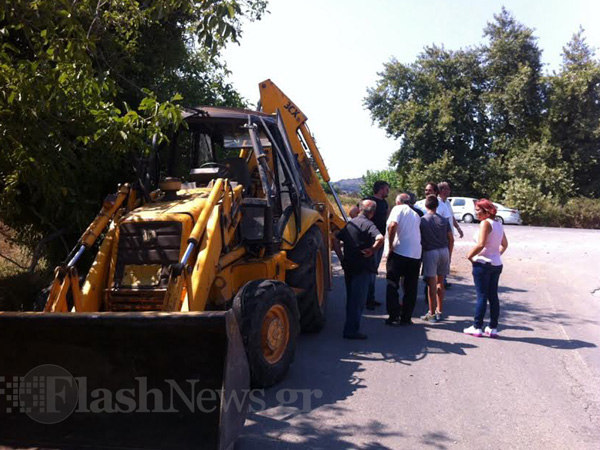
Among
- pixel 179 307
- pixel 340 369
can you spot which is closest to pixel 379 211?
pixel 340 369

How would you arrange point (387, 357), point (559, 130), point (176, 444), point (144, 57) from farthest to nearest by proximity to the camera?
point (559, 130), point (144, 57), point (387, 357), point (176, 444)

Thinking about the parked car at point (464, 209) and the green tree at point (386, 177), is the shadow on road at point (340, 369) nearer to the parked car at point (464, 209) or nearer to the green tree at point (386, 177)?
the parked car at point (464, 209)

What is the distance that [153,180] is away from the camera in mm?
7117

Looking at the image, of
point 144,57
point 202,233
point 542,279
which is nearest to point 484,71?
point 542,279

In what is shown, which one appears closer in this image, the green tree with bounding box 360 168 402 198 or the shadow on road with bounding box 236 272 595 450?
the shadow on road with bounding box 236 272 595 450

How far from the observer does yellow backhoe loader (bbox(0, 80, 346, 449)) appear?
4.14 meters

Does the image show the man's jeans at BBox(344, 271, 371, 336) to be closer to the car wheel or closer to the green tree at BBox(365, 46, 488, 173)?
the car wheel

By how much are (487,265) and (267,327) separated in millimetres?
3291

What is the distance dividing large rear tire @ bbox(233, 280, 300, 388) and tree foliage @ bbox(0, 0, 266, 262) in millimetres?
1895

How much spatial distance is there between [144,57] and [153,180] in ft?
10.5

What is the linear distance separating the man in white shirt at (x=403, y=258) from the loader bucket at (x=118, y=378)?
13.8ft

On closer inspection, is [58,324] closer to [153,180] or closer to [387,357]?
[153,180]

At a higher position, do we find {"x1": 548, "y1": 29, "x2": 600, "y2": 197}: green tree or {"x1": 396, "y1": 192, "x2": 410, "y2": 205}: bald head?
{"x1": 548, "y1": 29, "x2": 600, "y2": 197}: green tree

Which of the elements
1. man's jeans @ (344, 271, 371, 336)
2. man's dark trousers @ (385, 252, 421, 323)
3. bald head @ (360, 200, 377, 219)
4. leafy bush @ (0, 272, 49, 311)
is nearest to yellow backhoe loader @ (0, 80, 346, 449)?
man's jeans @ (344, 271, 371, 336)
